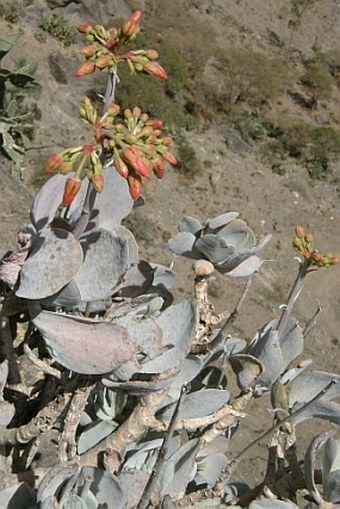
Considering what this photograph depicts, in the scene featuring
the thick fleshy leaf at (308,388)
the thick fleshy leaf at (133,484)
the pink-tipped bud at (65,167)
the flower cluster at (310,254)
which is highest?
the pink-tipped bud at (65,167)

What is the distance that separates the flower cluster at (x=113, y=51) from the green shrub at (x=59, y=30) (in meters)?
11.5

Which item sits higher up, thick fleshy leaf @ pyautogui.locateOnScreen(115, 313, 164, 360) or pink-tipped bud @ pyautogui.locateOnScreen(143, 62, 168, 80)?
pink-tipped bud @ pyautogui.locateOnScreen(143, 62, 168, 80)

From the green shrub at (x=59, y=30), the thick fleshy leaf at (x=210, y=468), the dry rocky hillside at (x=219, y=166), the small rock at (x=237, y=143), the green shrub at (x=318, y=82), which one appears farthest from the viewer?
the green shrub at (x=318, y=82)

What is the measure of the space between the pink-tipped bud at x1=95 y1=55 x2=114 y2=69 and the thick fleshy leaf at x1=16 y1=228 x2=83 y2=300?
10.0 inches

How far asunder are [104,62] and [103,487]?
67cm

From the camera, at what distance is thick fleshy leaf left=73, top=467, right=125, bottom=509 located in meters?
1.09

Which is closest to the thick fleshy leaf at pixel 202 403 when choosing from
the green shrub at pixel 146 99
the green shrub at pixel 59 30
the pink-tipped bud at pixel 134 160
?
the pink-tipped bud at pixel 134 160

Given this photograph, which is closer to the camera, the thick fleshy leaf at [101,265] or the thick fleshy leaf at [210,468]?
the thick fleshy leaf at [101,265]

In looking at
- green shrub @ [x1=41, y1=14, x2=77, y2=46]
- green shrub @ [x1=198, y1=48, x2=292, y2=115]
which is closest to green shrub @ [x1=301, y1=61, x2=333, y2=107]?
green shrub @ [x1=198, y1=48, x2=292, y2=115]

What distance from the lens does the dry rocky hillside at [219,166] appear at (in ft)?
24.6

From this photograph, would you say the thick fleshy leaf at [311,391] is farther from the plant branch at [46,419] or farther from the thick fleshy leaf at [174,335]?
the plant branch at [46,419]

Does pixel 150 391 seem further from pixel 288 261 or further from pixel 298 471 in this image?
pixel 288 261

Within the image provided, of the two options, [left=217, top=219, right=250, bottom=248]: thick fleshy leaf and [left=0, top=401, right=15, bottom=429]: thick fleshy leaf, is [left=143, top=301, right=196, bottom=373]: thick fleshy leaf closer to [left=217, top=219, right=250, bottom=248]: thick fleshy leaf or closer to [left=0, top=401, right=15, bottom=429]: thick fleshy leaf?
[left=217, top=219, right=250, bottom=248]: thick fleshy leaf

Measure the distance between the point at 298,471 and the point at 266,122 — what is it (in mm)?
11767
